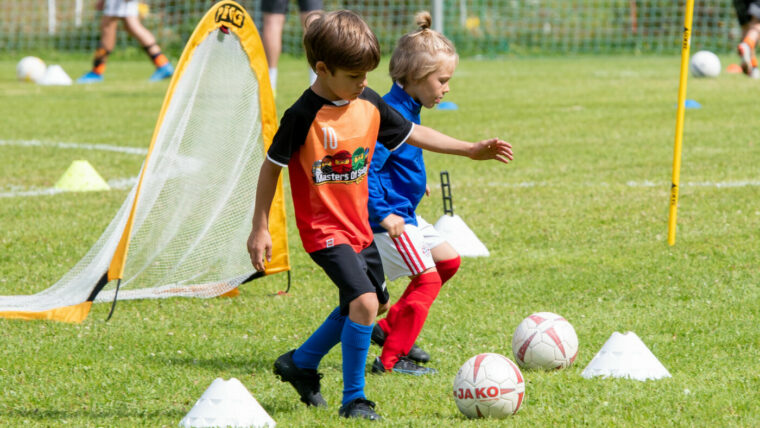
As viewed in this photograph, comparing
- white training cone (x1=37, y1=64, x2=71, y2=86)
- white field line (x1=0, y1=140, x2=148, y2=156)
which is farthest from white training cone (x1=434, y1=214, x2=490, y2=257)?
white training cone (x1=37, y1=64, x2=71, y2=86)

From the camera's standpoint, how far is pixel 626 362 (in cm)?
406

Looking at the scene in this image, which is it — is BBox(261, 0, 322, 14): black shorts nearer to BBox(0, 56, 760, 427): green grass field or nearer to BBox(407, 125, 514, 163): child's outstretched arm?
BBox(0, 56, 760, 427): green grass field

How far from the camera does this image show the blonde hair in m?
4.33

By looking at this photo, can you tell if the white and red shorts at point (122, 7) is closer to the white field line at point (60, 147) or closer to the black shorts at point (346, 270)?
the white field line at point (60, 147)

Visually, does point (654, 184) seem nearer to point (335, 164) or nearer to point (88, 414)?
point (335, 164)

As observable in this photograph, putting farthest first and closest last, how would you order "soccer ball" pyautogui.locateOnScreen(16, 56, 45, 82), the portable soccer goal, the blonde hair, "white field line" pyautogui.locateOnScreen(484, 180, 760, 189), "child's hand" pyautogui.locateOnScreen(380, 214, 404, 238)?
"soccer ball" pyautogui.locateOnScreen(16, 56, 45, 82) → "white field line" pyautogui.locateOnScreen(484, 180, 760, 189) → the portable soccer goal → the blonde hair → "child's hand" pyautogui.locateOnScreen(380, 214, 404, 238)

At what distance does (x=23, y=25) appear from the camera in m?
24.9

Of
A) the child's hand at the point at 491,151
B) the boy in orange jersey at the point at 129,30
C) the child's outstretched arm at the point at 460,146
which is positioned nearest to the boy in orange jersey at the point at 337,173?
the child's outstretched arm at the point at 460,146

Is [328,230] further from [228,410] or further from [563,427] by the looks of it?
[563,427]

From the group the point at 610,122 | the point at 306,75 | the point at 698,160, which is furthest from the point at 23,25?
the point at 698,160

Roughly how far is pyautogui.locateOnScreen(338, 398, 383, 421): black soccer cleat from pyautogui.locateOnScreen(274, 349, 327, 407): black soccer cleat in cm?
20

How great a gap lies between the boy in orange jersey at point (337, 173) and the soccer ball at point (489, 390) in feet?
1.14

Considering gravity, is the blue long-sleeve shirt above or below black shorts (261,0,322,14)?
below

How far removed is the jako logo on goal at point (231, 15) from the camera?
17.0 ft
